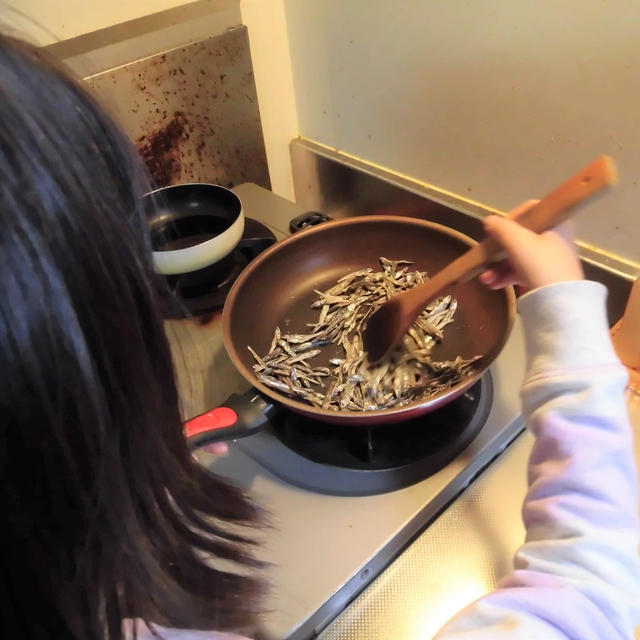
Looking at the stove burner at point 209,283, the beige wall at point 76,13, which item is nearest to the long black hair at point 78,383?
the stove burner at point 209,283

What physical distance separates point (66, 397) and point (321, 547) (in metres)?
0.31

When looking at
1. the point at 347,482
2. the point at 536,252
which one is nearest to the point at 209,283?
the point at 347,482

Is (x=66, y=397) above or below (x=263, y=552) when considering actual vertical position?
above

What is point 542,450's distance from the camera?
484 millimetres

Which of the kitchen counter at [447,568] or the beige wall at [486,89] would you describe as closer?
the kitchen counter at [447,568]

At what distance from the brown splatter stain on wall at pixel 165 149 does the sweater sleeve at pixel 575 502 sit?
68cm

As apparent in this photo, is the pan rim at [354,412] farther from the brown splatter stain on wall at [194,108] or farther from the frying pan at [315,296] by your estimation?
the brown splatter stain on wall at [194,108]

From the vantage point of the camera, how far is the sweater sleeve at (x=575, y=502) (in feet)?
1.41

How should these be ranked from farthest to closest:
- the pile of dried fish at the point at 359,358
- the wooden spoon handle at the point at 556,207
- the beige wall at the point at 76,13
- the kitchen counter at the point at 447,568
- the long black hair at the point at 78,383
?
the beige wall at the point at 76,13 < the pile of dried fish at the point at 359,358 < the kitchen counter at the point at 447,568 < the wooden spoon handle at the point at 556,207 < the long black hair at the point at 78,383

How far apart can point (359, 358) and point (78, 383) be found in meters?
0.40

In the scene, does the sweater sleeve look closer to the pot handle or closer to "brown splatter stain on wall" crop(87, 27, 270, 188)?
the pot handle

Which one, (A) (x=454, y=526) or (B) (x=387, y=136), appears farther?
(B) (x=387, y=136)

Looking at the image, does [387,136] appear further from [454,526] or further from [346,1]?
[454,526]

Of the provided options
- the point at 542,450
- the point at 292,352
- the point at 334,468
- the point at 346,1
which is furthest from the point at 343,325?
the point at 346,1
